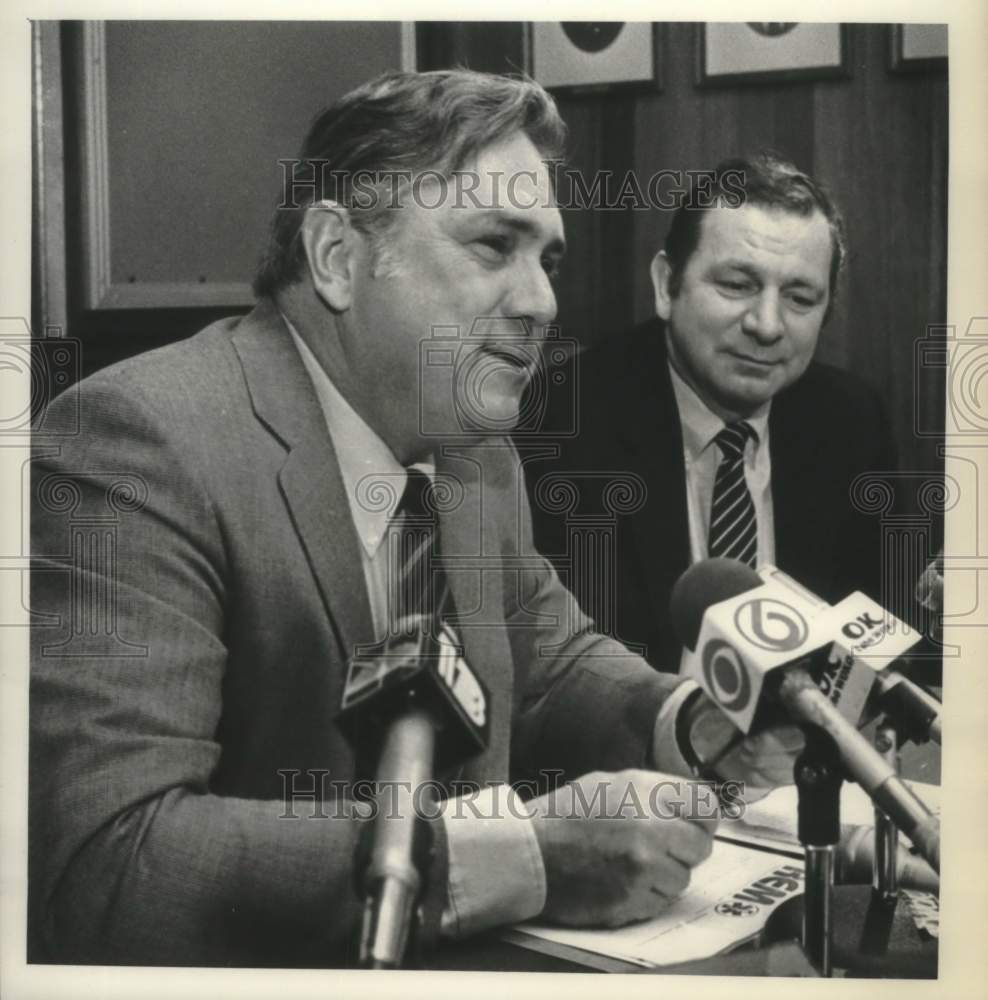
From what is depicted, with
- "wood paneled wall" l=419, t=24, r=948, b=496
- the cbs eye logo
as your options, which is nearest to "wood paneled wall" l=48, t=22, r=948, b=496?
"wood paneled wall" l=419, t=24, r=948, b=496

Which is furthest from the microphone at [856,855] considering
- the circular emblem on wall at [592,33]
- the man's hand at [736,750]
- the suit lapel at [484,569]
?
the circular emblem on wall at [592,33]

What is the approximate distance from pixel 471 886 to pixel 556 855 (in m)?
0.12

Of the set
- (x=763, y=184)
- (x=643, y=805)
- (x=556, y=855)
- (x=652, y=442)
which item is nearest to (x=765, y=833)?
(x=643, y=805)

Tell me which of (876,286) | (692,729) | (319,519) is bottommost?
(692,729)

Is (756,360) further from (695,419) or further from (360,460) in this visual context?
(360,460)

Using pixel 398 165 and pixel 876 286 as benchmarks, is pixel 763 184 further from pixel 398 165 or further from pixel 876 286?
pixel 398 165

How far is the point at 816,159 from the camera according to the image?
5.32ft

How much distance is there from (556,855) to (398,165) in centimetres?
91

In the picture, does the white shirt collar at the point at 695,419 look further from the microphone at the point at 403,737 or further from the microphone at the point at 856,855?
the microphone at the point at 856,855

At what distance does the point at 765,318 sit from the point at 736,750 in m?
0.56

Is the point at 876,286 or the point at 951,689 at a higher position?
the point at 876,286

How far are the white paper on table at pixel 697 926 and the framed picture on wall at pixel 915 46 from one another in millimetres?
1079

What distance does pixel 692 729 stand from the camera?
1604 millimetres

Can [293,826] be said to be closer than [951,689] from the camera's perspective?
Yes
